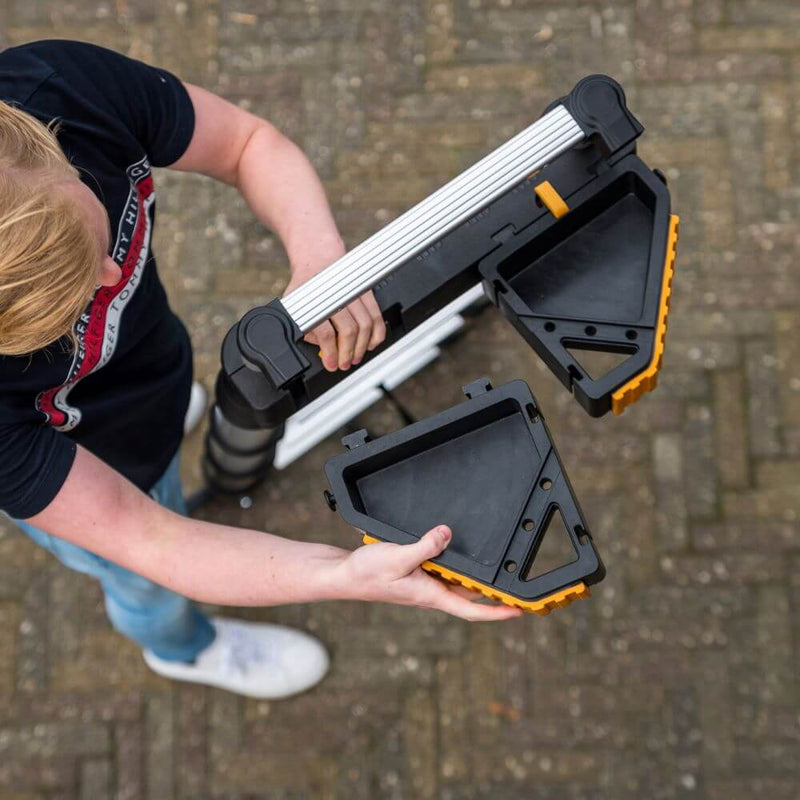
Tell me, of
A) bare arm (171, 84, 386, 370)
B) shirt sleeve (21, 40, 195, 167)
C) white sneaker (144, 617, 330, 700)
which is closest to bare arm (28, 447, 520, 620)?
bare arm (171, 84, 386, 370)

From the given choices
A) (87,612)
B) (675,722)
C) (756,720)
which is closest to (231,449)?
(87,612)

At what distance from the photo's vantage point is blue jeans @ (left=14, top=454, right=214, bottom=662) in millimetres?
2084

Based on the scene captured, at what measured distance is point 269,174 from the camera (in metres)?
1.91

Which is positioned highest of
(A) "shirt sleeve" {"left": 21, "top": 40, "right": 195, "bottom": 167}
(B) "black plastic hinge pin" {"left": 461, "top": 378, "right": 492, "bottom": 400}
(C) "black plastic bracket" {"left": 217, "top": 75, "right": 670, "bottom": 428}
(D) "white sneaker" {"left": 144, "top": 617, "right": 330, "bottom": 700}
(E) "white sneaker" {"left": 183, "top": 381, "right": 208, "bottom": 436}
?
(A) "shirt sleeve" {"left": 21, "top": 40, "right": 195, "bottom": 167}

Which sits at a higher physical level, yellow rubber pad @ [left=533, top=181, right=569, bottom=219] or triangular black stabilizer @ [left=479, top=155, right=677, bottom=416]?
yellow rubber pad @ [left=533, top=181, right=569, bottom=219]

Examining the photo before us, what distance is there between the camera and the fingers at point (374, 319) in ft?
5.06

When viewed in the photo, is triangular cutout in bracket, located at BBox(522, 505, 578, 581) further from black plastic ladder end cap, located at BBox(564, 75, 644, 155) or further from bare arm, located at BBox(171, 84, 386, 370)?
black plastic ladder end cap, located at BBox(564, 75, 644, 155)

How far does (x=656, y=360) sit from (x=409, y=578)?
0.50m

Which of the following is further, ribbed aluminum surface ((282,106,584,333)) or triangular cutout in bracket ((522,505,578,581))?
triangular cutout in bracket ((522,505,578,581))

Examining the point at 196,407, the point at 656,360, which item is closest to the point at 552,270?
the point at 656,360

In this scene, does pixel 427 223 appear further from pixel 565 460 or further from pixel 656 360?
pixel 565 460

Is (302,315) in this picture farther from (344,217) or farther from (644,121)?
(644,121)

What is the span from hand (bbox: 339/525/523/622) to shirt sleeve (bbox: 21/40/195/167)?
2.86 ft

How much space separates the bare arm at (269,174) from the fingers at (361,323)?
20 cm
